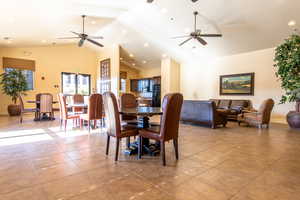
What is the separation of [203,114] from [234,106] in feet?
8.49

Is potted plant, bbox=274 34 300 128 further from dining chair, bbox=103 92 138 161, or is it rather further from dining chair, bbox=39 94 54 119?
dining chair, bbox=39 94 54 119

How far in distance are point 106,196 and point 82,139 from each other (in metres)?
2.52

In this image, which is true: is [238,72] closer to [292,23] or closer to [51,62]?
[292,23]

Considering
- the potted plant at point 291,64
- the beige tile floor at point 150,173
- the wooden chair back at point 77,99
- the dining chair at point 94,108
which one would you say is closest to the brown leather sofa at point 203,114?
the beige tile floor at point 150,173

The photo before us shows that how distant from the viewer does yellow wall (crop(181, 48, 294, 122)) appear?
6840 millimetres

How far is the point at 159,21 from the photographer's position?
271 inches

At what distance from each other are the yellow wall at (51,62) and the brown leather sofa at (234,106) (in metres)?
8.16

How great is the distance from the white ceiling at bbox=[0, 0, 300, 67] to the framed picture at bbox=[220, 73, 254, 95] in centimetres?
112

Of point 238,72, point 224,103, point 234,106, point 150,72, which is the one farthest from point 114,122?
point 150,72

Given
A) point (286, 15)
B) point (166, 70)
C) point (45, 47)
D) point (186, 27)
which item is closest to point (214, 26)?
point (186, 27)

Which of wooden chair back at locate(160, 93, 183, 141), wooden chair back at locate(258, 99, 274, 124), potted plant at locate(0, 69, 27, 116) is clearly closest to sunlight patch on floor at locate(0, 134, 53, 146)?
wooden chair back at locate(160, 93, 183, 141)

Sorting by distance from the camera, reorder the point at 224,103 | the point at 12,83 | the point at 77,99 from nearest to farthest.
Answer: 1. the point at 77,99
2. the point at 12,83
3. the point at 224,103

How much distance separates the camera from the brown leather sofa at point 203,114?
17.5 ft

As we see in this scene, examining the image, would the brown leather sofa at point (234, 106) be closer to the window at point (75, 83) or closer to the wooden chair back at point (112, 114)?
the wooden chair back at point (112, 114)
